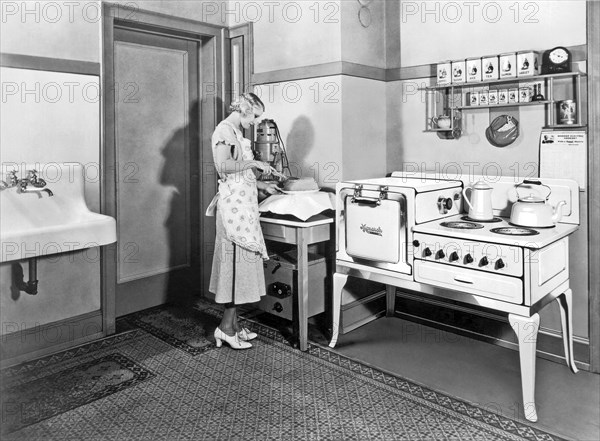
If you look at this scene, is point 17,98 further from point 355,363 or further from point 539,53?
point 539,53

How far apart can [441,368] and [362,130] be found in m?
1.72

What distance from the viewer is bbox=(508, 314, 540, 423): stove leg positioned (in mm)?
2576

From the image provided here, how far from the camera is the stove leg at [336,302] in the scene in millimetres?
3463

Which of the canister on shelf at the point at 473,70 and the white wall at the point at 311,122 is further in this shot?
the white wall at the point at 311,122

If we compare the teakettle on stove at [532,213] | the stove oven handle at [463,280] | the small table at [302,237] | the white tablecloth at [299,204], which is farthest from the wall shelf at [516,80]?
the stove oven handle at [463,280]

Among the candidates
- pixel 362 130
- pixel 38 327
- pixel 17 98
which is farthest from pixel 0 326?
pixel 362 130

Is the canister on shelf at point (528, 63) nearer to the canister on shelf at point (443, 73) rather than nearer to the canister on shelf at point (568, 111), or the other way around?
the canister on shelf at point (568, 111)

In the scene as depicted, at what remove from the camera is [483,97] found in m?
3.47

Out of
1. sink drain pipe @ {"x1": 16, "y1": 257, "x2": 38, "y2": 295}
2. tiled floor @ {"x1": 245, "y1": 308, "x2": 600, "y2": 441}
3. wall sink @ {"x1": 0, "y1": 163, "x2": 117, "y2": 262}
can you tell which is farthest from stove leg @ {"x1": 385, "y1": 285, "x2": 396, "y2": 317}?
sink drain pipe @ {"x1": 16, "y1": 257, "x2": 38, "y2": 295}

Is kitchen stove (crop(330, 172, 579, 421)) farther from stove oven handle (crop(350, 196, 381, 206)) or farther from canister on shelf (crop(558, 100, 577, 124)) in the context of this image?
canister on shelf (crop(558, 100, 577, 124))

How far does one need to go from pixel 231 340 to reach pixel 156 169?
5.38 feet

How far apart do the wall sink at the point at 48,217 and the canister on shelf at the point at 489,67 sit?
8.11 ft

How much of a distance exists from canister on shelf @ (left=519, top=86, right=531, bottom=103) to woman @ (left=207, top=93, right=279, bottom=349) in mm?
1583

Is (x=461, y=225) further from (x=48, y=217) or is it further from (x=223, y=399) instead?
(x=48, y=217)
